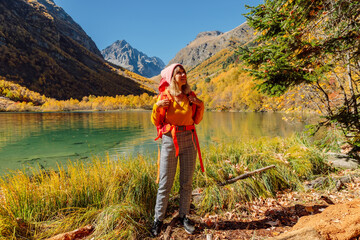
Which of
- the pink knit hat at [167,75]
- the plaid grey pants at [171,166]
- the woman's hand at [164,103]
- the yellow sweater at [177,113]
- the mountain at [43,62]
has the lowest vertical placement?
the plaid grey pants at [171,166]

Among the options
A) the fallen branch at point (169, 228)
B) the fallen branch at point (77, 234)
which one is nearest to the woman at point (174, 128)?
the fallen branch at point (169, 228)

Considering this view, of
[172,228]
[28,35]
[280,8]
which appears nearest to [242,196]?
[172,228]

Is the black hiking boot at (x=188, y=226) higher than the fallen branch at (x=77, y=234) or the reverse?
the reverse

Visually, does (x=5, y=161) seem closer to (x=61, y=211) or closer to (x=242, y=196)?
(x=61, y=211)

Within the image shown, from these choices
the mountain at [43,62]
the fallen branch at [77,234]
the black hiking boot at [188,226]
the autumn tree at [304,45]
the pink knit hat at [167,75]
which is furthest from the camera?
the mountain at [43,62]

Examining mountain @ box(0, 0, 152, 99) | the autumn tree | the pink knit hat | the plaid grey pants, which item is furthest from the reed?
mountain @ box(0, 0, 152, 99)

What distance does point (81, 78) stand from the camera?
13225cm

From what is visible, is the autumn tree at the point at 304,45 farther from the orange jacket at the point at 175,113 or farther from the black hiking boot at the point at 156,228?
the black hiking boot at the point at 156,228

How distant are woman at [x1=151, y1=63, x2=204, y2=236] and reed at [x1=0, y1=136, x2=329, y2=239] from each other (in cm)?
55

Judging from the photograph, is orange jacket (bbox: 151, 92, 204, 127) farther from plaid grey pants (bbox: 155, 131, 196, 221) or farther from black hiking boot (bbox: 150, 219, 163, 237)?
black hiking boot (bbox: 150, 219, 163, 237)

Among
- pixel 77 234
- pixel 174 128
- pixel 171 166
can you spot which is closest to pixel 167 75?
pixel 174 128

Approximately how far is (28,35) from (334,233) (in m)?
180

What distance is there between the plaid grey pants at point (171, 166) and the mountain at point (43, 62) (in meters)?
126

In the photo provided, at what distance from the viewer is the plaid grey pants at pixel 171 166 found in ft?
7.22
